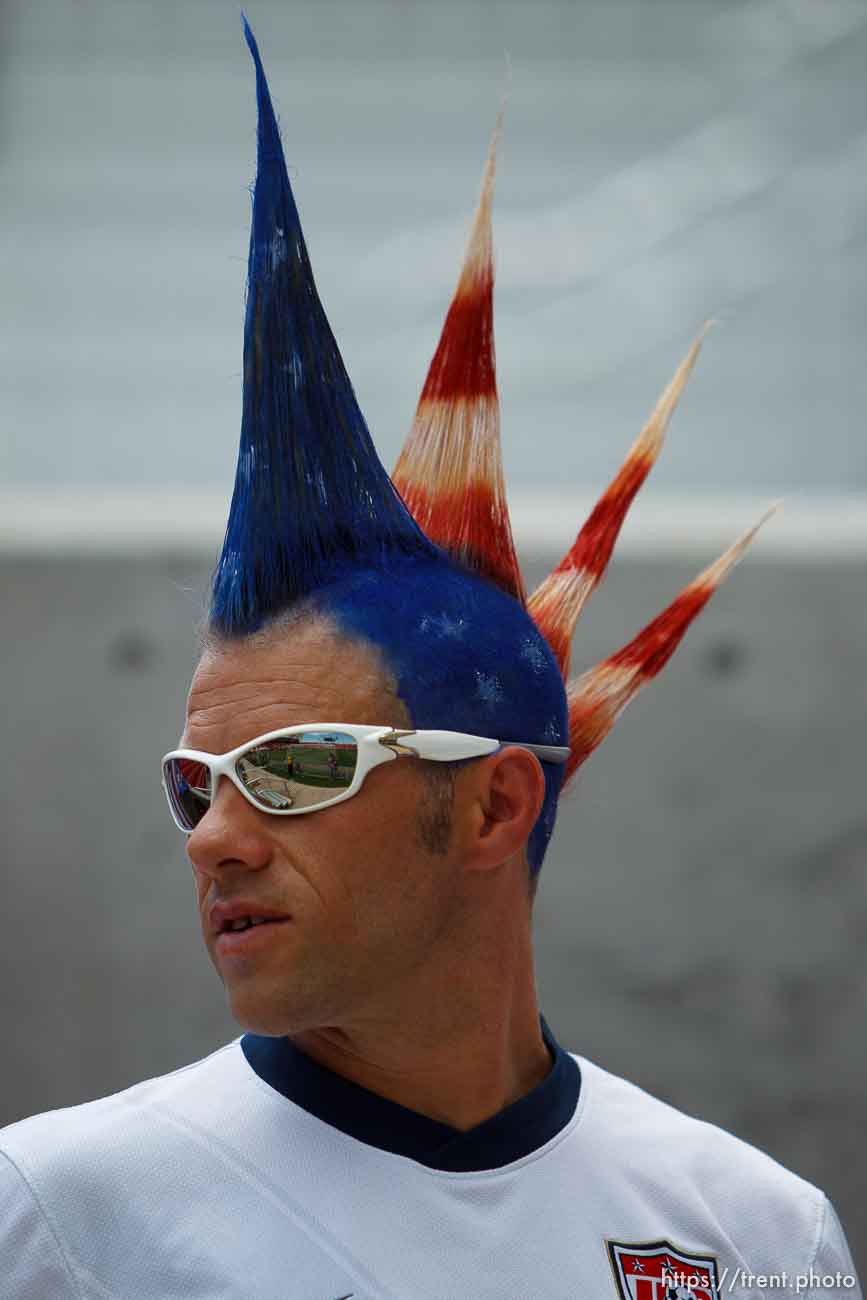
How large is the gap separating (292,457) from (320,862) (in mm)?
435

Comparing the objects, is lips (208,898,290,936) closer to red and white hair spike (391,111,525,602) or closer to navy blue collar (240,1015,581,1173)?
navy blue collar (240,1015,581,1173)

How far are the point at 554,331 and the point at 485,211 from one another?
257cm

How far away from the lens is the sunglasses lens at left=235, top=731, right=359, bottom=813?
156 cm

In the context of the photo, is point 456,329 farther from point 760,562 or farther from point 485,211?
point 760,562

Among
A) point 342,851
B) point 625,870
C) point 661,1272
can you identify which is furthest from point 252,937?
point 625,870

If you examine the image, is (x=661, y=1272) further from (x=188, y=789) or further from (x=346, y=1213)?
(x=188, y=789)

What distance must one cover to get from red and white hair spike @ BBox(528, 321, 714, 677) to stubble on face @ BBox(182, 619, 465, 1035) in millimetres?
396

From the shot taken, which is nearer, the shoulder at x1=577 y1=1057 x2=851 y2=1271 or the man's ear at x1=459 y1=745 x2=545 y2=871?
the man's ear at x1=459 y1=745 x2=545 y2=871

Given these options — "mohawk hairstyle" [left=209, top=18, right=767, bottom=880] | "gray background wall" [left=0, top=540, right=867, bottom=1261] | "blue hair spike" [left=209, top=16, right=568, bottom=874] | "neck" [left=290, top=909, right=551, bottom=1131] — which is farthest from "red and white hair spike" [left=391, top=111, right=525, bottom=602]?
"gray background wall" [left=0, top=540, right=867, bottom=1261]

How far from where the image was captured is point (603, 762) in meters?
3.89

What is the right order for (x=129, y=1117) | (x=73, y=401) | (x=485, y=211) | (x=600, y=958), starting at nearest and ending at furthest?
(x=129, y=1117) < (x=485, y=211) < (x=600, y=958) < (x=73, y=401)

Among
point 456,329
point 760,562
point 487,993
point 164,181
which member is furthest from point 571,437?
point 487,993

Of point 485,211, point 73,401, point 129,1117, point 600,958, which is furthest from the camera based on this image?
point 73,401

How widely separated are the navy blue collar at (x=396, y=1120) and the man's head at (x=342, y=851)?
110 millimetres
